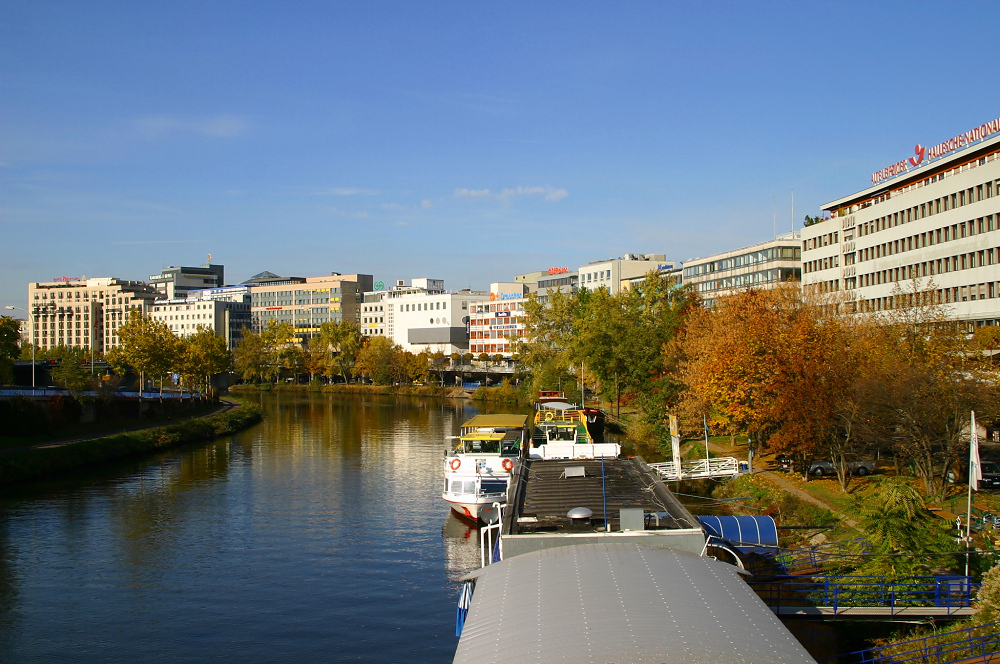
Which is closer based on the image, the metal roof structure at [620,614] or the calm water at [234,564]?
the metal roof structure at [620,614]

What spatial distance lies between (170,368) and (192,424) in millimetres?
22172

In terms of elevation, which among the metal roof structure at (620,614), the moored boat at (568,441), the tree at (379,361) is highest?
the tree at (379,361)

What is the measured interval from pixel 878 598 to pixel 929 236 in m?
48.5

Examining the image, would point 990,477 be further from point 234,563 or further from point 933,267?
point 234,563

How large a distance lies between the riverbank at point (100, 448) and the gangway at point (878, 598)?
44.9m

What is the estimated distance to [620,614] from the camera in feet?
43.9

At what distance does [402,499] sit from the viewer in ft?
152

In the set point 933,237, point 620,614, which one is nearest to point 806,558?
point 620,614

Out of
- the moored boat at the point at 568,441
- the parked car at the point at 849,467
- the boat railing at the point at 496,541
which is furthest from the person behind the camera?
the moored boat at the point at 568,441

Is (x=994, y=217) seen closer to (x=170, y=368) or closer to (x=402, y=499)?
(x=402, y=499)

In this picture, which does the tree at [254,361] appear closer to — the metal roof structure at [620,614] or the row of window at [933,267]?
the row of window at [933,267]

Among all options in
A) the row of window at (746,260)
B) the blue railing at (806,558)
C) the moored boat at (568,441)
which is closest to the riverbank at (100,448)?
the moored boat at (568,441)


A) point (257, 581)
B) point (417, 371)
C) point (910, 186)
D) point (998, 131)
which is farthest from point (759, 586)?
point (417, 371)

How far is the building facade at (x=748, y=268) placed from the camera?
96812 mm
